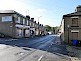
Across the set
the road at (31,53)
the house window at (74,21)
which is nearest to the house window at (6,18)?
the house window at (74,21)

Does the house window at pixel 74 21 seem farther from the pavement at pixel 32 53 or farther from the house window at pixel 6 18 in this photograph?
the house window at pixel 6 18

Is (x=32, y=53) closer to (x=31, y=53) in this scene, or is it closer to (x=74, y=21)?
(x=31, y=53)

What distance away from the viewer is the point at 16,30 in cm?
4634

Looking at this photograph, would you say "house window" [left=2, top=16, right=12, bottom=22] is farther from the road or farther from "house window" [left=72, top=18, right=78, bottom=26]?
the road

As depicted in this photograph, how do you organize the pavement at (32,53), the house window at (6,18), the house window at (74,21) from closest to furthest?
the pavement at (32,53)
the house window at (74,21)
the house window at (6,18)

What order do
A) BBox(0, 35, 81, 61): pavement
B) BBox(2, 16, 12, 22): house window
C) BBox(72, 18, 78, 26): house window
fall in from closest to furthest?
BBox(0, 35, 81, 61): pavement → BBox(72, 18, 78, 26): house window → BBox(2, 16, 12, 22): house window

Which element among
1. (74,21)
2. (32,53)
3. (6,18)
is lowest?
(32,53)

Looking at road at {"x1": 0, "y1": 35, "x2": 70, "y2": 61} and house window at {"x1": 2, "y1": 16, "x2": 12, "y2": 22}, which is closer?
road at {"x1": 0, "y1": 35, "x2": 70, "y2": 61}

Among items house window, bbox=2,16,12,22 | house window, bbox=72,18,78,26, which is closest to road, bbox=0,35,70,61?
house window, bbox=72,18,78,26

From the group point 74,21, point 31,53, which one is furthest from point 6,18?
point 31,53

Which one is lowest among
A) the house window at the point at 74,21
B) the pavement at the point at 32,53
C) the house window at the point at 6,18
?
the pavement at the point at 32,53

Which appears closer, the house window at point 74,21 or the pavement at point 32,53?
the pavement at point 32,53

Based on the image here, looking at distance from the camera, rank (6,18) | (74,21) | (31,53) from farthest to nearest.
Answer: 1. (6,18)
2. (74,21)
3. (31,53)

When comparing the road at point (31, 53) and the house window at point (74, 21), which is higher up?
the house window at point (74, 21)
